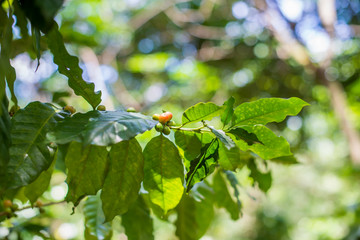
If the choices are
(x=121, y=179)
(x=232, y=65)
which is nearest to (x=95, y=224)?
(x=121, y=179)

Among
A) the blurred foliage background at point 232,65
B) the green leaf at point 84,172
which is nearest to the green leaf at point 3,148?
the green leaf at point 84,172

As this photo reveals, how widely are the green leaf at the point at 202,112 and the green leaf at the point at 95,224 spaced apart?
0.45 meters

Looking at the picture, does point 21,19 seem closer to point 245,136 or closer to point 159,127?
point 159,127

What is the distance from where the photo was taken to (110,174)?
2.00ft

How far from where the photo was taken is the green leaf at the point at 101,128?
1.50ft

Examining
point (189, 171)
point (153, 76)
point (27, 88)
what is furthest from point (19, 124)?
point (153, 76)

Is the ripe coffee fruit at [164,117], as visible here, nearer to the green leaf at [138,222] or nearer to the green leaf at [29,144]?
the green leaf at [29,144]

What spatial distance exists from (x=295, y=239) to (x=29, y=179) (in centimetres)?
516

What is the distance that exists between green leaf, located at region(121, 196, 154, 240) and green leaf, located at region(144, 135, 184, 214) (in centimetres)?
22

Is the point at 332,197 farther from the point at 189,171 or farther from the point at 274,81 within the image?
the point at 189,171

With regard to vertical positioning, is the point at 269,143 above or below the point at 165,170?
above

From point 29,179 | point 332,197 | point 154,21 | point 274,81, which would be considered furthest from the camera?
point 332,197

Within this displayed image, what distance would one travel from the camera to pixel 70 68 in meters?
0.63

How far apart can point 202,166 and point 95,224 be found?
1.48 ft
